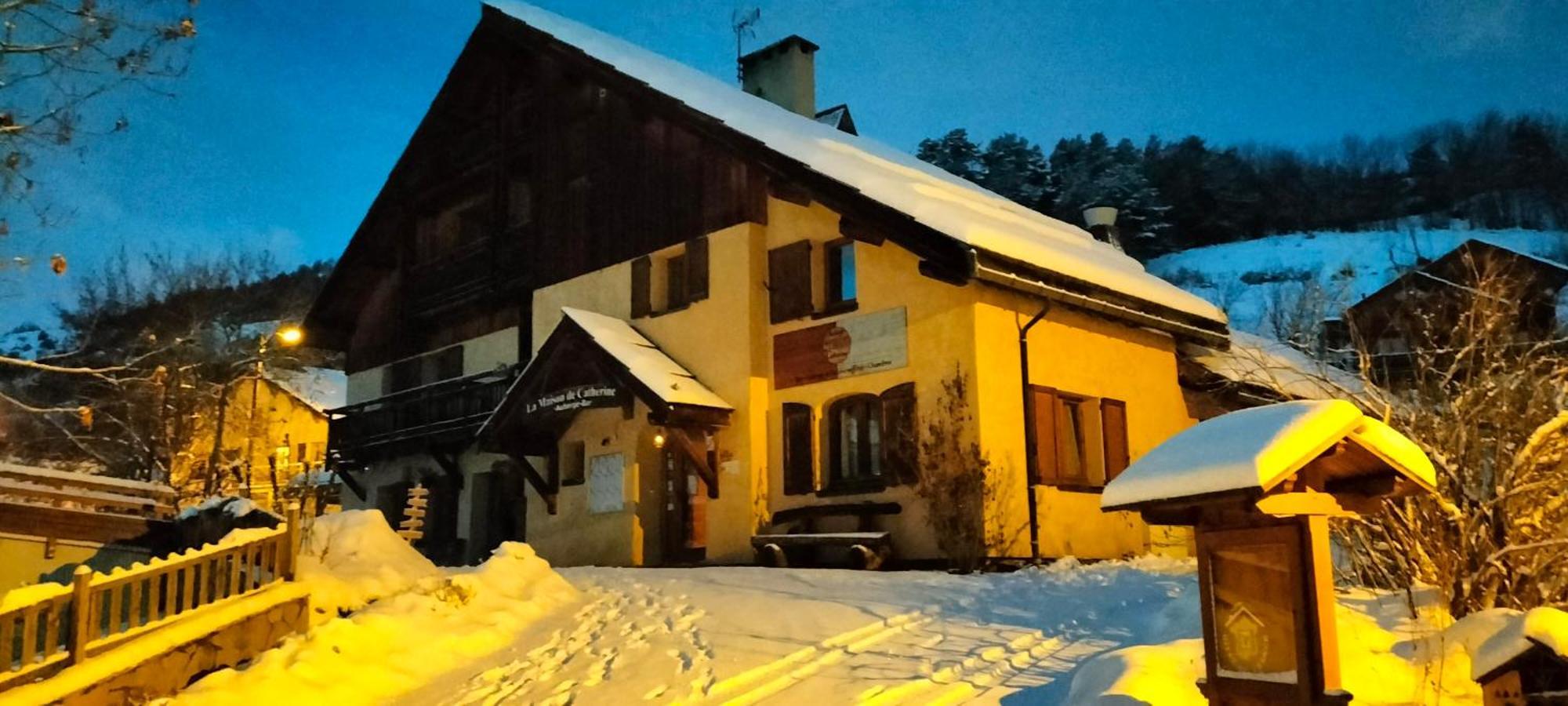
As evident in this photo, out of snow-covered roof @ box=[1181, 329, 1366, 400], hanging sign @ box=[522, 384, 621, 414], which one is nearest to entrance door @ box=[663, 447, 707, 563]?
hanging sign @ box=[522, 384, 621, 414]

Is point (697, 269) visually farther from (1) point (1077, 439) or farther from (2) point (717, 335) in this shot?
(1) point (1077, 439)

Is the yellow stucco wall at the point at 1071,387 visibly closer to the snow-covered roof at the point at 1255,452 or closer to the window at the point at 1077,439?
the window at the point at 1077,439

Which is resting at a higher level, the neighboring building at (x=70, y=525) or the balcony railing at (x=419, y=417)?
the balcony railing at (x=419, y=417)

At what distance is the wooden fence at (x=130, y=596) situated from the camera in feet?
27.8

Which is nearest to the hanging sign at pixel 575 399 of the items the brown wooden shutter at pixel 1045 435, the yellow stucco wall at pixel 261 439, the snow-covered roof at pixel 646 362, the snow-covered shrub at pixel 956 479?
the snow-covered roof at pixel 646 362

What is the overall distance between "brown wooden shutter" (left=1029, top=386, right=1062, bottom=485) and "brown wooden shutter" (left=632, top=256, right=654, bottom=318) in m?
6.99

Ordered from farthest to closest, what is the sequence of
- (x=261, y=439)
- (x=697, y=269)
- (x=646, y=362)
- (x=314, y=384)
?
1. (x=314, y=384)
2. (x=261, y=439)
3. (x=697, y=269)
4. (x=646, y=362)

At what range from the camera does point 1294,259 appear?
63.5m

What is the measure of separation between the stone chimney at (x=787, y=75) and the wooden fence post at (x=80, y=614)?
20159 mm

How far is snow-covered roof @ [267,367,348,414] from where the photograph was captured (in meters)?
39.0

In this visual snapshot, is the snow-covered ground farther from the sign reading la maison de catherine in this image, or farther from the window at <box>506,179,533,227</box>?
the window at <box>506,179,533,227</box>

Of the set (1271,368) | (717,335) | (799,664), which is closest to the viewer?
(799,664)

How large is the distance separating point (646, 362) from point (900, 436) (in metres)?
4.46

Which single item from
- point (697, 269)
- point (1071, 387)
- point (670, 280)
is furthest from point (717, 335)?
point (1071, 387)
